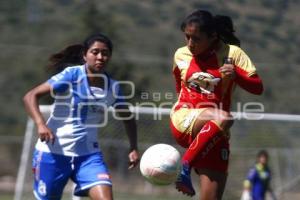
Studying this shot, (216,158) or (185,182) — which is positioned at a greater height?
(216,158)

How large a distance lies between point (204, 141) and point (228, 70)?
58 centimetres

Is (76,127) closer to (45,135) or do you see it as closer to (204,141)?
(45,135)

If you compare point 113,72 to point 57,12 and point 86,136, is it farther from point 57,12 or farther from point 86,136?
point 86,136

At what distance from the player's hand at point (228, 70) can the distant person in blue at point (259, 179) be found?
252 inches

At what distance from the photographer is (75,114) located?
7.61 metres

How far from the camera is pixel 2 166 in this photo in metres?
25.1

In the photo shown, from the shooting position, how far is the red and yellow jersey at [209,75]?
7.24 m

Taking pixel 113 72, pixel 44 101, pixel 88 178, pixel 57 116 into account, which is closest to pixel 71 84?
pixel 57 116

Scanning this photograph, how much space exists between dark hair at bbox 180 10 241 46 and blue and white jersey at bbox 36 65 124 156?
951 mm

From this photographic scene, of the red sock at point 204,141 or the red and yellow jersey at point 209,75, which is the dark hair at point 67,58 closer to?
the red and yellow jersey at point 209,75

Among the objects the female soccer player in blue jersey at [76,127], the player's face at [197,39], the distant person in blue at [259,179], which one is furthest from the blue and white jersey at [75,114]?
the distant person in blue at [259,179]

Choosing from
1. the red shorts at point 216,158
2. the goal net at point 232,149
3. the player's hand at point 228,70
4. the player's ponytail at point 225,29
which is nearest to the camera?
the player's hand at point 228,70

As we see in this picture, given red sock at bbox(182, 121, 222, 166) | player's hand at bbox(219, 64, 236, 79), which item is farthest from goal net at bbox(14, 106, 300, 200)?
player's hand at bbox(219, 64, 236, 79)

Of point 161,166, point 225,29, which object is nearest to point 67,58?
point 161,166
